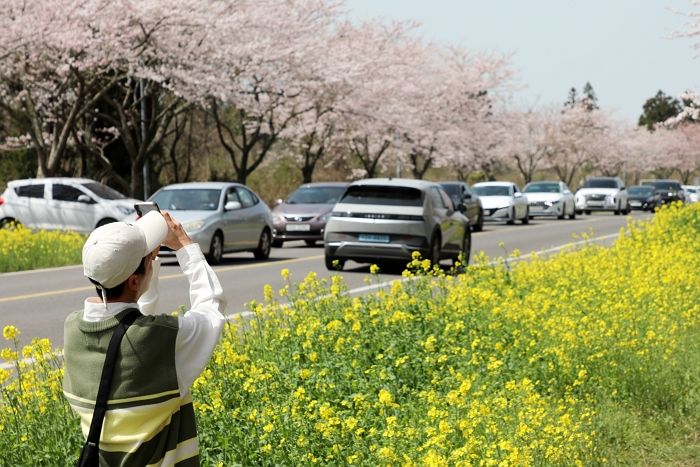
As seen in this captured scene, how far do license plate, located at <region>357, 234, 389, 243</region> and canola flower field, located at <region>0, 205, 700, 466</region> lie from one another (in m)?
7.47

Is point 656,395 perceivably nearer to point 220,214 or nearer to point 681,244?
point 681,244

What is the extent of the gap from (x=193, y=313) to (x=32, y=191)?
82.3 feet

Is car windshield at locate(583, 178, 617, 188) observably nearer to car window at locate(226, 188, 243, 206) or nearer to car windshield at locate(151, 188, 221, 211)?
car window at locate(226, 188, 243, 206)

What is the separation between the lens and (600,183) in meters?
56.1

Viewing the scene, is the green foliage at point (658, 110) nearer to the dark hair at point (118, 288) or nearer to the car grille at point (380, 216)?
the car grille at point (380, 216)

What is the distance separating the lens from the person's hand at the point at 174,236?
363 centimetres

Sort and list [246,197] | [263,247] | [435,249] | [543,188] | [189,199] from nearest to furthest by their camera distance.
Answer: [435,249]
[189,199]
[263,247]
[246,197]
[543,188]

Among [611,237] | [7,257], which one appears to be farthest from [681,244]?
[611,237]

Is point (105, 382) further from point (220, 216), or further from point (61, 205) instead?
point (61, 205)

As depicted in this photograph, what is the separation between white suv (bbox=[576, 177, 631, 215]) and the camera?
54.8m

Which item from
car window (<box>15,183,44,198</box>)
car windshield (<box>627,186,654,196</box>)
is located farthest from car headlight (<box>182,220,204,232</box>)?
car windshield (<box>627,186,654,196</box>)

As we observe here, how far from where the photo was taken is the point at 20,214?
90.5ft

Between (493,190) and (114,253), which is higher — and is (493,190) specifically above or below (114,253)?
below

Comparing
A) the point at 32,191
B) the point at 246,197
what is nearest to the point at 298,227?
the point at 246,197
